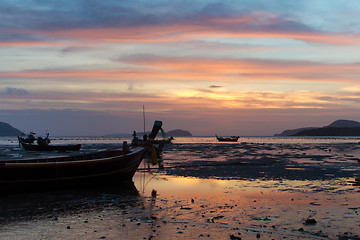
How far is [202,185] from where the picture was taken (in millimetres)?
17547

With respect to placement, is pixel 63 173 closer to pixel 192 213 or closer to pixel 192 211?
pixel 192 211

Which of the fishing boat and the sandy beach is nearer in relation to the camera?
the sandy beach

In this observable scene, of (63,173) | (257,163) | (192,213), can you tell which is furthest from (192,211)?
(257,163)

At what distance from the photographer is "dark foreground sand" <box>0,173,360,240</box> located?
29.9ft

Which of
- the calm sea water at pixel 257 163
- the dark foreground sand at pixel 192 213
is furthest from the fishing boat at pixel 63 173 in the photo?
the calm sea water at pixel 257 163

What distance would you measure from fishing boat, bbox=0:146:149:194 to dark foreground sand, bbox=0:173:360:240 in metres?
0.85

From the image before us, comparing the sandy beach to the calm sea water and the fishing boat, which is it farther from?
the calm sea water

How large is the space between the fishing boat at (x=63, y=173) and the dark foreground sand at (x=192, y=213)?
33.3 inches

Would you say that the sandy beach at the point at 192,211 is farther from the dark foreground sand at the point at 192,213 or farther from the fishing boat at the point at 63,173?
the fishing boat at the point at 63,173

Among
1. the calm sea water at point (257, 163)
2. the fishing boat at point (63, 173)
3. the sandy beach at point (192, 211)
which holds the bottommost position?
the calm sea water at point (257, 163)

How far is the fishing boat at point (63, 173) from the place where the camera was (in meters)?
15.4

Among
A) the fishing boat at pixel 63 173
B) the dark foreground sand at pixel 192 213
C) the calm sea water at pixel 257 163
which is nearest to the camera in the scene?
the dark foreground sand at pixel 192 213

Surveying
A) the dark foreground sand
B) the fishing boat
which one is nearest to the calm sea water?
the dark foreground sand

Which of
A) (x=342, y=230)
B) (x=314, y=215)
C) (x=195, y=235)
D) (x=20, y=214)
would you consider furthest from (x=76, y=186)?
(x=342, y=230)
